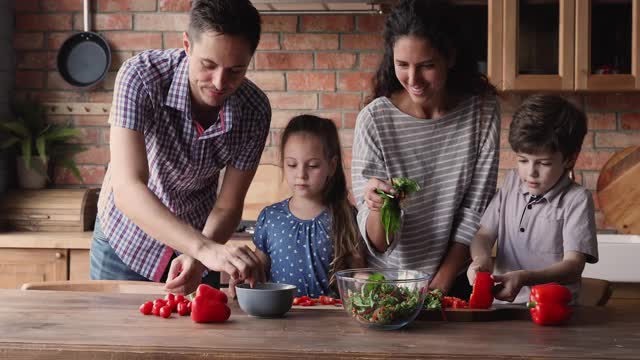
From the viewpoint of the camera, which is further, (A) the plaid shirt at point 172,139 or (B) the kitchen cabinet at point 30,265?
(B) the kitchen cabinet at point 30,265

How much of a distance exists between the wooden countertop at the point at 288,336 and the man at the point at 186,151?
17 centimetres

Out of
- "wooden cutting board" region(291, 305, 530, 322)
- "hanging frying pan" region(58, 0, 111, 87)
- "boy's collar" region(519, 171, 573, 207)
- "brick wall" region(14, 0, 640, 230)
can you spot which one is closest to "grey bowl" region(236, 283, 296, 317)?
"wooden cutting board" region(291, 305, 530, 322)

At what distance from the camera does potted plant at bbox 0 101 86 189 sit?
3.70 meters

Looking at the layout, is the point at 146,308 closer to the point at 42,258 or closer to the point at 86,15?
the point at 42,258

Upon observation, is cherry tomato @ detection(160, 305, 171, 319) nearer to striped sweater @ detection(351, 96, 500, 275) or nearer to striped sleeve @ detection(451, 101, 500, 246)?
striped sweater @ detection(351, 96, 500, 275)

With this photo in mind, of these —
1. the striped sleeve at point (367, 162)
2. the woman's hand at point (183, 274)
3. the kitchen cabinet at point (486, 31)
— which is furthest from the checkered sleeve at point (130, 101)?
the kitchen cabinet at point (486, 31)

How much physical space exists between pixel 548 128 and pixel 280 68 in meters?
1.87

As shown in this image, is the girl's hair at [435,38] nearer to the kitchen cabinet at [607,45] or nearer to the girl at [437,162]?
the girl at [437,162]

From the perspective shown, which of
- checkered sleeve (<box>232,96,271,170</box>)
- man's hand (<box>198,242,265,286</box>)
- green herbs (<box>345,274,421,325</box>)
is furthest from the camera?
checkered sleeve (<box>232,96,271,170</box>)

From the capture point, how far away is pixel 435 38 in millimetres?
2053

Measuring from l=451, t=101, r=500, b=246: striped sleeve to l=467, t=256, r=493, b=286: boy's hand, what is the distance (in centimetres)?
11

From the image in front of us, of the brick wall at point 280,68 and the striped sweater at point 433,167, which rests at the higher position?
the brick wall at point 280,68

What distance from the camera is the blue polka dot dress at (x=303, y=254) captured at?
2551 mm

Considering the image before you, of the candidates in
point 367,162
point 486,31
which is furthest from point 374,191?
point 486,31
